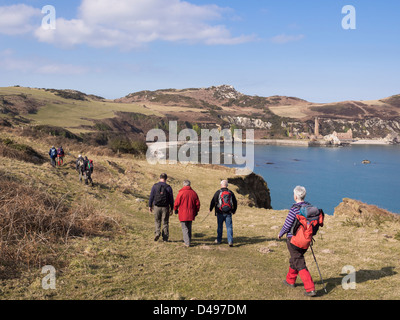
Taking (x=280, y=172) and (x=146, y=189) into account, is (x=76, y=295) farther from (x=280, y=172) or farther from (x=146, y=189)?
(x=280, y=172)

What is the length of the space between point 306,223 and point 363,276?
300 cm

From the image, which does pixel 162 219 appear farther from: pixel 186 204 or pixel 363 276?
pixel 363 276

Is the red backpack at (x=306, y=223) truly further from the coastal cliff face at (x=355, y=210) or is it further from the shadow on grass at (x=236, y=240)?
the coastal cliff face at (x=355, y=210)

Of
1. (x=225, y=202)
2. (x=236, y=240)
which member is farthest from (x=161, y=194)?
(x=236, y=240)

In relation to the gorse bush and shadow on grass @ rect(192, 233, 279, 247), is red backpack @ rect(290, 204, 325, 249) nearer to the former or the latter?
shadow on grass @ rect(192, 233, 279, 247)

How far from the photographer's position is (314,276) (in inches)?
316

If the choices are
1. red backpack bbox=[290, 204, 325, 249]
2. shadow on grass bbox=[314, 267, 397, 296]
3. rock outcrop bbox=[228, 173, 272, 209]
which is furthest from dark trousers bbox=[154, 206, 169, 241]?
rock outcrop bbox=[228, 173, 272, 209]

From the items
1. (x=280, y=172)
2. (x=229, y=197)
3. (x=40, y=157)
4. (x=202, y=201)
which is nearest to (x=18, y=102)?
(x=280, y=172)

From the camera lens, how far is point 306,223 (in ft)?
20.9

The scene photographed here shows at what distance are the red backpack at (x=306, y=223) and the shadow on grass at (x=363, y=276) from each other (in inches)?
57.6

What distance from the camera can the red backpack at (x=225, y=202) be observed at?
10.2m

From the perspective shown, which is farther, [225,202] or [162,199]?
[225,202]

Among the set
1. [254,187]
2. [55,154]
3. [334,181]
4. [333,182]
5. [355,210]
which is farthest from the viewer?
[334,181]

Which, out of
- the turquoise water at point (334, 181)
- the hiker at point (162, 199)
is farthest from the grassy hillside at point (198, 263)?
the turquoise water at point (334, 181)
